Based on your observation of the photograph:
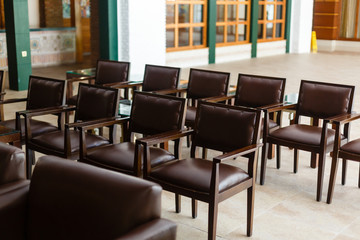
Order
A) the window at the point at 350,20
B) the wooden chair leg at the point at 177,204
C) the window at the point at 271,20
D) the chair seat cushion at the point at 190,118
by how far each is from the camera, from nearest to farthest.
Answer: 1. the wooden chair leg at the point at 177,204
2. the chair seat cushion at the point at 190,118
3. the window at the point at 271,20
4. the window at the point at 350,20

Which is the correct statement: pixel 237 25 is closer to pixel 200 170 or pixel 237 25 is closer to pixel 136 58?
pixel 136 58

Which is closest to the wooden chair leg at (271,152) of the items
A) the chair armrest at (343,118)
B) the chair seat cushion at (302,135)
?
the chair seat cushion at (302,135)

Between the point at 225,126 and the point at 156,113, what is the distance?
0.55 m

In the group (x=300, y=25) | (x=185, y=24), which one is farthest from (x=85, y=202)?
(x=300, y=25)

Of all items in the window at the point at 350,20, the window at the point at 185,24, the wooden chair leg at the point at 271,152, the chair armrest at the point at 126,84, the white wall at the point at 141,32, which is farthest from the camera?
the window at the point at 350,20

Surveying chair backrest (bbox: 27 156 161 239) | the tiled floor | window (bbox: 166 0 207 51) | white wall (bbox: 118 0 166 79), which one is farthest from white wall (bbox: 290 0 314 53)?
chair backrest (bbox: 27 156 161 239)

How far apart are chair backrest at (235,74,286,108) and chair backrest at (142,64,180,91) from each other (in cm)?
82

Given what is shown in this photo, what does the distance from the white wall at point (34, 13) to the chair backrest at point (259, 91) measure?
8335 millimetres

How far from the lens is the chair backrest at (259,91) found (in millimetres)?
4179

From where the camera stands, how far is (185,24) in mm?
10945

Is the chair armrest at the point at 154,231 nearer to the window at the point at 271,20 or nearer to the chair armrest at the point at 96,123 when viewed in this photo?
the chair armrest at the point at 96,123

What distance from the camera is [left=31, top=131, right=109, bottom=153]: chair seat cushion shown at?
3.53 meters

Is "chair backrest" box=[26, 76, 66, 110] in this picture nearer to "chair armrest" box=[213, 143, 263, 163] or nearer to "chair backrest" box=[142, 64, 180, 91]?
"chair backrest" box=[142, 64, 180, 91]

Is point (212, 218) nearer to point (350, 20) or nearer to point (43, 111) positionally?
point (43, 111)
